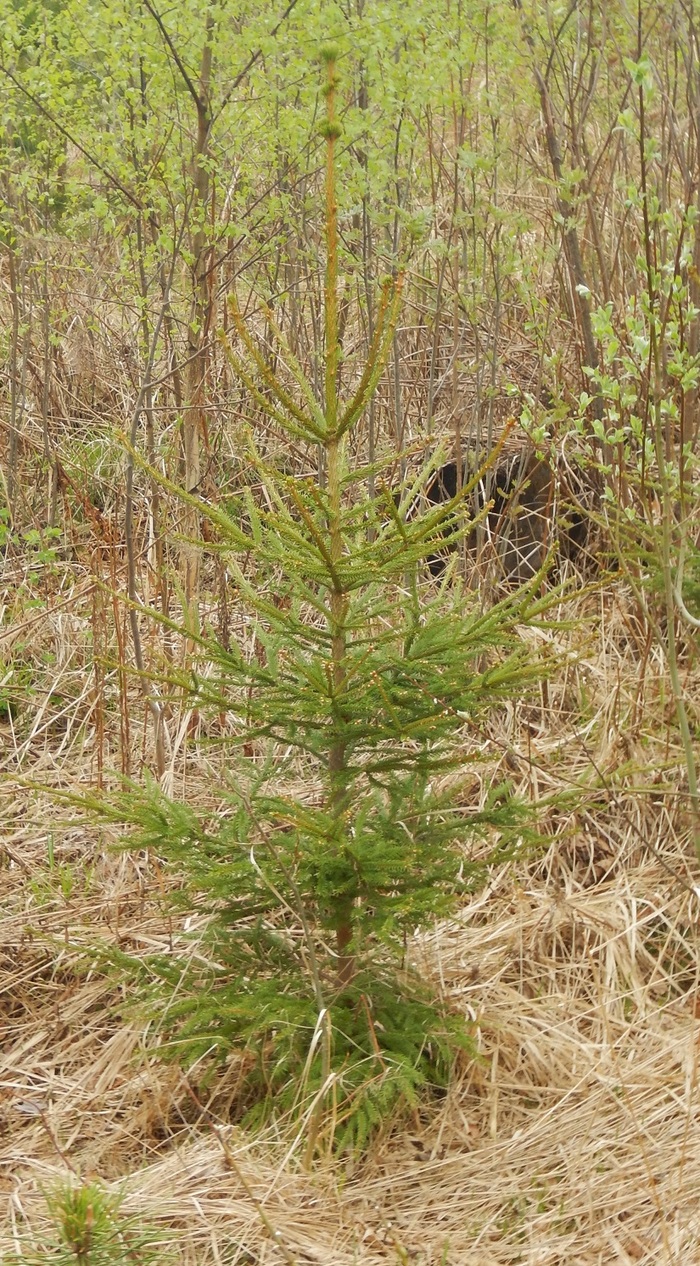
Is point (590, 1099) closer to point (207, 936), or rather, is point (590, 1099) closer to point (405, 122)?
point (207, 936)

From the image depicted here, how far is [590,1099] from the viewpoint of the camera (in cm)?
284

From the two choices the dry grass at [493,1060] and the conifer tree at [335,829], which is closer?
the dry grass at [493,1060]

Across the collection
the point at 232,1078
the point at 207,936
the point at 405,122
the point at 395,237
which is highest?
the point at 405,122

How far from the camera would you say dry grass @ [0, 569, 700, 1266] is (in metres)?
2.50

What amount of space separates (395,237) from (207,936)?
2943 mm

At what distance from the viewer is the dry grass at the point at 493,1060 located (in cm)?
250

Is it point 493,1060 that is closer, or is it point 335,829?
point 335,829

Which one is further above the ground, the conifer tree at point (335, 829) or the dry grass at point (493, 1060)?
the conifer tree at point (335, 829)

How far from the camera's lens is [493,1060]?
118 inches

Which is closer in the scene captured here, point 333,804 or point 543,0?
point 333,804

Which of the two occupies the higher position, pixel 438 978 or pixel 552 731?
pixel 552 731

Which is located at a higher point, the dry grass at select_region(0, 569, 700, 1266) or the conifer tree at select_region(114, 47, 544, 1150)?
the conifer tree at select_region(114, 47, 544, 1150)

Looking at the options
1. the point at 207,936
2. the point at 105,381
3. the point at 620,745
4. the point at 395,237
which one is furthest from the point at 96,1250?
the point at 105,381

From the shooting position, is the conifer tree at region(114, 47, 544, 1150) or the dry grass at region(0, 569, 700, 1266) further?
the conifer tree at region(114, 47, 544, 1150)
